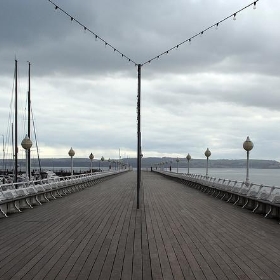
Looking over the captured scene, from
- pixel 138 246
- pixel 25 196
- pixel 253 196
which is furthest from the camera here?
pixel 253 196

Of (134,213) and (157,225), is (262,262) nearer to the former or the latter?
(157,225)

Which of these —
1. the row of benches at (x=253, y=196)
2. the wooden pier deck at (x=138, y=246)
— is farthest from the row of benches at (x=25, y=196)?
the row of benches at (x=253, y=196)

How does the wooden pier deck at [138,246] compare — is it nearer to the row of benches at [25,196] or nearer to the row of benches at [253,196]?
the row of benches at [253,196]

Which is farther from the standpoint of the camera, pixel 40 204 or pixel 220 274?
pixel 40 204

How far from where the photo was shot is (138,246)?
9188 mm

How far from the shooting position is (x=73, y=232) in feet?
36.6

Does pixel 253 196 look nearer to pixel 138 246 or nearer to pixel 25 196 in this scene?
pixel 25 196

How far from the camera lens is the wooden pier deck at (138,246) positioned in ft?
23.1

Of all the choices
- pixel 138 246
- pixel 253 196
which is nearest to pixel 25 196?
pixel 253 196

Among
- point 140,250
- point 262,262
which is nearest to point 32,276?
point 140,250

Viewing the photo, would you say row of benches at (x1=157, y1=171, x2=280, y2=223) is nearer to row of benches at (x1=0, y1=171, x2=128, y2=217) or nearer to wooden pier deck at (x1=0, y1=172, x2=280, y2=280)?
wooden pier deck at (x1=0, y1=172, x2=280, y2=280)

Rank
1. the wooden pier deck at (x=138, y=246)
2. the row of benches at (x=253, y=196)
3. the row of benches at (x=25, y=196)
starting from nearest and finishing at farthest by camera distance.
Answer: the wooden pier deck at (x=138, y=246)
the row of benches at (x=253, y=196)
the row of benches at (x=25, y=196)

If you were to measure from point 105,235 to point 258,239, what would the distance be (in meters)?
3.74

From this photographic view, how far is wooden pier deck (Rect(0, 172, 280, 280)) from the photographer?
23.1 ft
